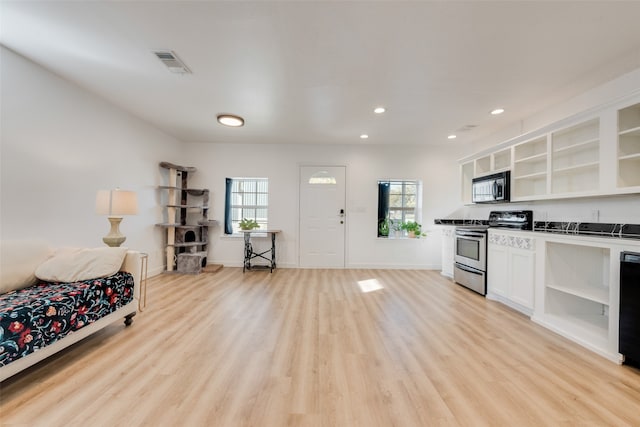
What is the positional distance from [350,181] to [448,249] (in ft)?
7.54

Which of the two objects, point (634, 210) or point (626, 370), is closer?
point (626, 370)

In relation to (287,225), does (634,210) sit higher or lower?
higher

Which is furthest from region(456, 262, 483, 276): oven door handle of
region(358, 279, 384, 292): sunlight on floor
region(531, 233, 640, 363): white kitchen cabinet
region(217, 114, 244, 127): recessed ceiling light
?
region(217, 114, 244, 127): recessed ceiling light

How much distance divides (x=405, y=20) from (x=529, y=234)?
2.59 meters

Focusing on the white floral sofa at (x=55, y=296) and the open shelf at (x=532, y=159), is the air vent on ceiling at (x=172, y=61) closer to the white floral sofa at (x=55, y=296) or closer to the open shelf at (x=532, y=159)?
the white floral sofa at (x=55, y=296)

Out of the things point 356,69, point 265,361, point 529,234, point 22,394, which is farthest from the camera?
point 529,234

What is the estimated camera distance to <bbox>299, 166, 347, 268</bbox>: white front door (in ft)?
17.0

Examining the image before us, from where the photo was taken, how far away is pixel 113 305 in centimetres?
217

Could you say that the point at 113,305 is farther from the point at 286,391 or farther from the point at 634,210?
the point at 634,210

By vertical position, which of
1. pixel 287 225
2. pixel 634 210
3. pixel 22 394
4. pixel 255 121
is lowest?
pixel 22 394

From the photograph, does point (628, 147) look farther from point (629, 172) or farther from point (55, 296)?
point (55, 296)

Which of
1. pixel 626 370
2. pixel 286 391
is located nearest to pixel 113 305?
pixel 286 391

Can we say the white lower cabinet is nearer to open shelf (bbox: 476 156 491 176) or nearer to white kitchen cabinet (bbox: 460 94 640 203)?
white kitchen cabinet (bbox: 460 94 640 203)

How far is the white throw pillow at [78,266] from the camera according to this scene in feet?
6.89
